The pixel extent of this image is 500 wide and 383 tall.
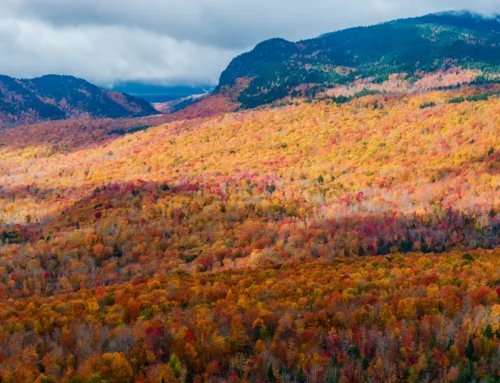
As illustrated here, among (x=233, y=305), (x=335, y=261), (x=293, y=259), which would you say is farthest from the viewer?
(x=293, y=259)

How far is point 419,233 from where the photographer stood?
15075cm

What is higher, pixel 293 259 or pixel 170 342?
pixel 170 342

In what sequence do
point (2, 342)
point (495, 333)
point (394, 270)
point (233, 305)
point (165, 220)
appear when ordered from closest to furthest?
point (495, 333)
point (2, 342)
point (233, 305)
point (394, 270)
point (165, 220)

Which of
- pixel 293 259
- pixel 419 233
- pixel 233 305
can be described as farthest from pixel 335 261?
pixel 233 305

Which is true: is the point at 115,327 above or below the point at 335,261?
above

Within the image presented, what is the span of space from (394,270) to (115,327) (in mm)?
63129

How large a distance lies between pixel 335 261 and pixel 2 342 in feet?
285

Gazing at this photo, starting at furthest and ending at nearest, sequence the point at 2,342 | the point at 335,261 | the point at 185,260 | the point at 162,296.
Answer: the point at 185,260 < the point at 335,261 < the point at 162,296 < the point at 2,342

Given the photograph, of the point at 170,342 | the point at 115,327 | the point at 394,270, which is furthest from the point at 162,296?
the point at 394,270

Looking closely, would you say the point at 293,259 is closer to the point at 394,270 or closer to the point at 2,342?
the point at 394,270

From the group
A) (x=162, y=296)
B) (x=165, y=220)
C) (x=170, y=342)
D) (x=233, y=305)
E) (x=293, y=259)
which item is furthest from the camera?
(x=165, y=220)

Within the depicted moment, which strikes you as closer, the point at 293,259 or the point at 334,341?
the point at 334,341

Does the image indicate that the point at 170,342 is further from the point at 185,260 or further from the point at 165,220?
the point at 165,220

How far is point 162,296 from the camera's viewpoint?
92125 millimetres
